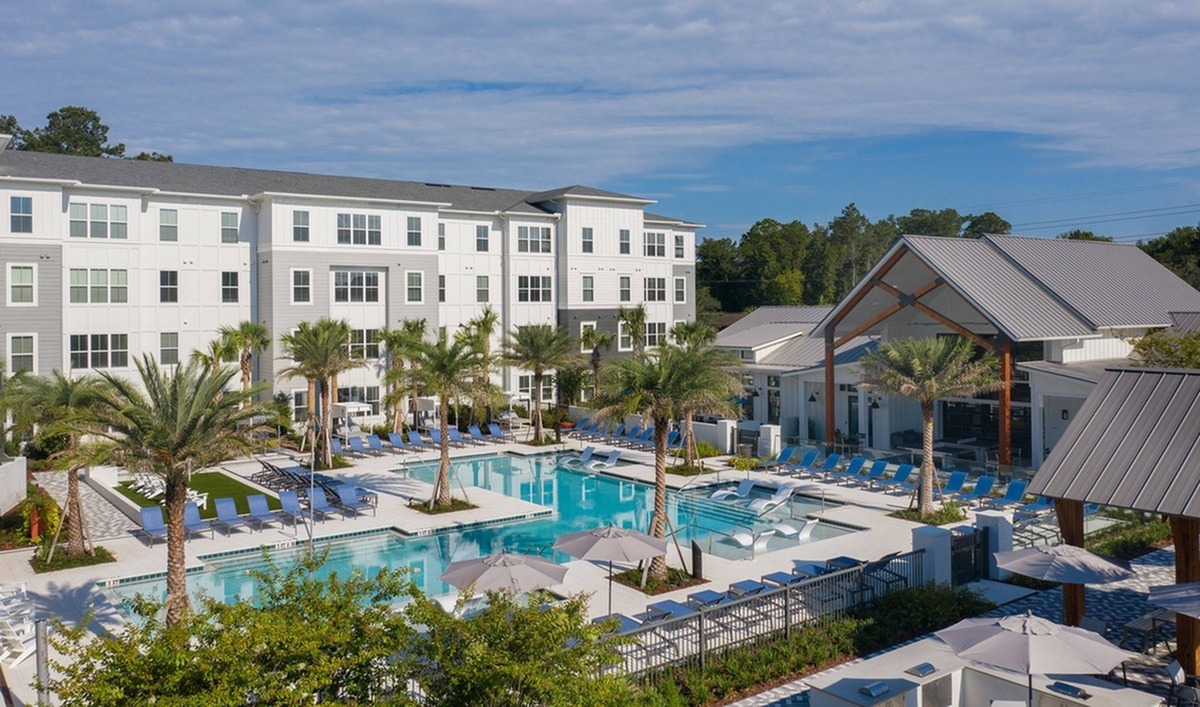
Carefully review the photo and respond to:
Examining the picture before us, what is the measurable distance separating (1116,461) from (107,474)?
95.1 ft

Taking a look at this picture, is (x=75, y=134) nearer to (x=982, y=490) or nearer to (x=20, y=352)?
(x=20, y=352)

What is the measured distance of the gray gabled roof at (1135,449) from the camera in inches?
486

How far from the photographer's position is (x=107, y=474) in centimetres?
3022

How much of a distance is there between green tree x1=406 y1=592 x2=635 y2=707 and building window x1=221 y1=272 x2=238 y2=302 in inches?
1280

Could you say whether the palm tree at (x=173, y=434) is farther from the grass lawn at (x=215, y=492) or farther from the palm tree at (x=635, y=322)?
the palm tree at (x=635, y=322)

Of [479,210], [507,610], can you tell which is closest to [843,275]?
[479,210]

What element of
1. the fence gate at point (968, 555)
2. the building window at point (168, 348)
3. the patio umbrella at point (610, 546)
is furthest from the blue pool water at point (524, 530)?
the building window at point (168, 348)

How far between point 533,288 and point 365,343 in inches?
352

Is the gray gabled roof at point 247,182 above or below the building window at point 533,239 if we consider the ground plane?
above

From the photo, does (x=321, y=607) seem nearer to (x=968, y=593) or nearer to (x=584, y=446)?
(x=968, y=593)

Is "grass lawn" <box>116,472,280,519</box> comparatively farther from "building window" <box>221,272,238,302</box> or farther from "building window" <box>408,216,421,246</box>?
"building window" <box>408,216,421,246</box>

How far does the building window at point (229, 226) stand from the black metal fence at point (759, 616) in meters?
30.3

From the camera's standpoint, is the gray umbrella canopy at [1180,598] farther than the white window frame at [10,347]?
No

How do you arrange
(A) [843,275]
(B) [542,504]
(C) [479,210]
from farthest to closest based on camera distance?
Result: (A) [843,275] < (C) [479,210] < (B) [542,504]
